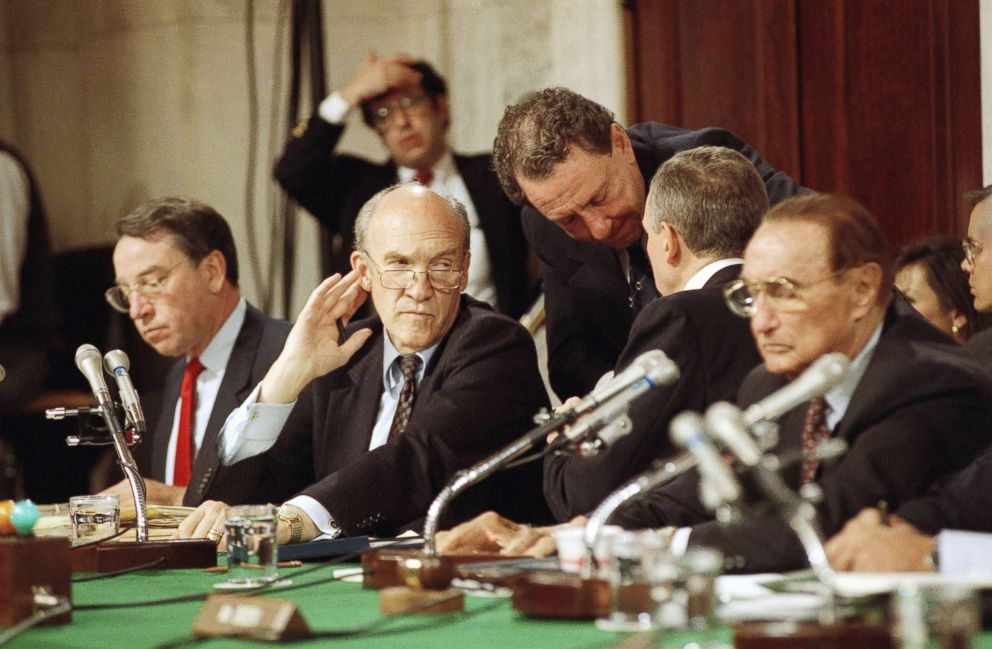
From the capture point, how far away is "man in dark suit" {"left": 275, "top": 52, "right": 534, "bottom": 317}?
18.5 feet

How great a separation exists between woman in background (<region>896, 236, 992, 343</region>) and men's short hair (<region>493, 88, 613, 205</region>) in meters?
1.11

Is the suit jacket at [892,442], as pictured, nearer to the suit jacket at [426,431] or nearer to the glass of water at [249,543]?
the glass of water at [249,543]

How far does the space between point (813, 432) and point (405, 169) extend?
11.0 feet

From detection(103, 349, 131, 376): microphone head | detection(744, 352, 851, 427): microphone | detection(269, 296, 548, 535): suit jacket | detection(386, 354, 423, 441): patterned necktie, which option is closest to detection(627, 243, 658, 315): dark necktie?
detection(269, 296, 548, 535): suit jacket

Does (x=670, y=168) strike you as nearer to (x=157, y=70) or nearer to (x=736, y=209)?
(x=736, y=209)

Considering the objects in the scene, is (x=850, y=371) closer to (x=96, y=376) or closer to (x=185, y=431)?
(x=96, y=376)

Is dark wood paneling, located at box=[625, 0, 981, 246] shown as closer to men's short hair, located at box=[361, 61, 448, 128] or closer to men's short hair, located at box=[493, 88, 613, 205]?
men's short hair, located at box=[361, 61, 448, 128]

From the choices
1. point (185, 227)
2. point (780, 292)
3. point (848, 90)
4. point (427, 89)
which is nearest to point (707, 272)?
point (780, 292)

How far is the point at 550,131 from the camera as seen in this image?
4043 millimetres

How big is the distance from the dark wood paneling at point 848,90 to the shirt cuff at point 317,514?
8.29 feet

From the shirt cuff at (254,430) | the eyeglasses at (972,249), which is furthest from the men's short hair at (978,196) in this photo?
the shirt cuff at (254,430)

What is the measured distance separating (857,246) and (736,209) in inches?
28.5

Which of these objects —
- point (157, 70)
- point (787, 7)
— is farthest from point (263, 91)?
point (787, 7)

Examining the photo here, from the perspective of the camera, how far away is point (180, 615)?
7.95 ft
